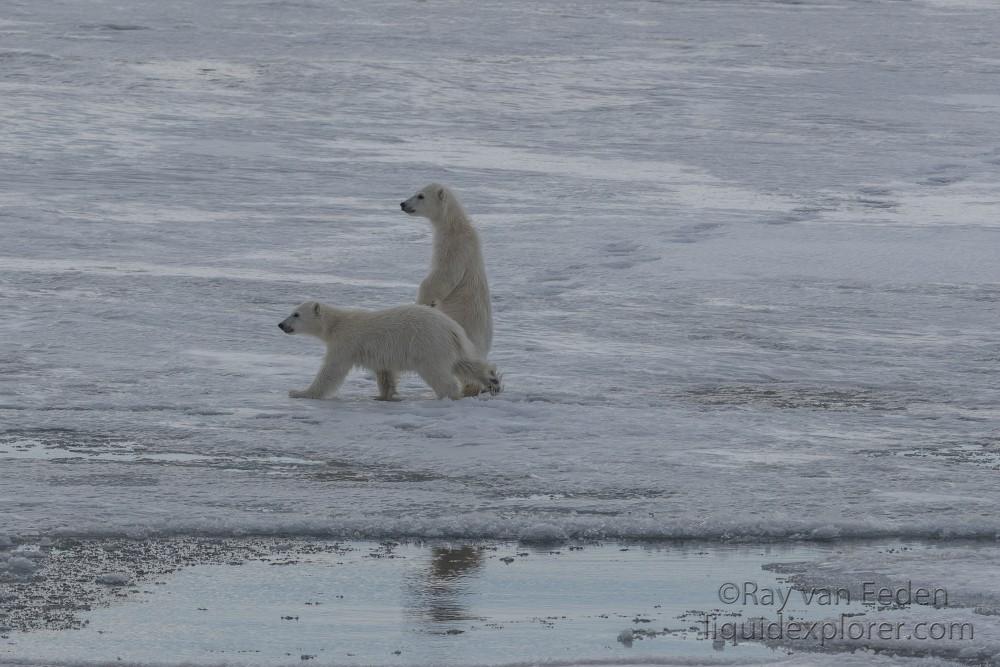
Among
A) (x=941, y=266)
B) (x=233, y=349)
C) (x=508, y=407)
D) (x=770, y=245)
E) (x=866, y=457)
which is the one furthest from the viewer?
(x=770, y=245)

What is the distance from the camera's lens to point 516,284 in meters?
10.2

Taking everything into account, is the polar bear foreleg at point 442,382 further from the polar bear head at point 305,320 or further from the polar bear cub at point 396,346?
the polar bear head at point 305,320

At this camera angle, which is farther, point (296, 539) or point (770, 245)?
point (770, 245)

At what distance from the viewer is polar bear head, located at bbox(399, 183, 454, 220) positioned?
809 centimetres

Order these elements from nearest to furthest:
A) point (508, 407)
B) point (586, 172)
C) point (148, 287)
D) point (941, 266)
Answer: point (508, 407) < point (148, 287) < point (941, 266) < point (586, 172)

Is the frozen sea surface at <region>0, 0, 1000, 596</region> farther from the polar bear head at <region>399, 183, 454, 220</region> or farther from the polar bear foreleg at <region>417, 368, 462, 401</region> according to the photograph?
the polar bear head at <region>399, 183, 454, 220</region>

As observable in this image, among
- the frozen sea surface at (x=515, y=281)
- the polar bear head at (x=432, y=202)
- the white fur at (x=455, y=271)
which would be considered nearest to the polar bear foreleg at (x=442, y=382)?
the frozen sea surface at (x=515, y=281)

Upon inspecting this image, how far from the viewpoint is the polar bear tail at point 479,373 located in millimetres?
7164

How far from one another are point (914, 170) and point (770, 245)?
4.26 m

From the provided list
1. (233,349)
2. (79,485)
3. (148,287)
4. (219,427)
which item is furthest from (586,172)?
(79,485)

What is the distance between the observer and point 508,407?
277 inches

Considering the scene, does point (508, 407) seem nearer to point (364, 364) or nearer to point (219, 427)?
point (364, 364)

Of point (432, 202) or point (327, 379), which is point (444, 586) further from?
point (432, 202)

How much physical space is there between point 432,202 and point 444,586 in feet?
12.3
